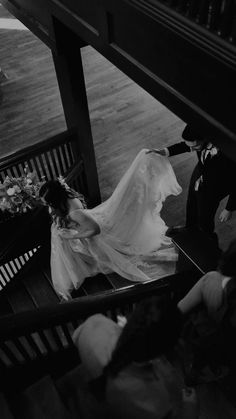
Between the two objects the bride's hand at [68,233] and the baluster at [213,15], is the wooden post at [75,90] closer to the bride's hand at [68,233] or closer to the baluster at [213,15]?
the bride's hand at [68,233]

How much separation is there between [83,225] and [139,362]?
1922 millimetres

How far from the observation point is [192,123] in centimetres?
258

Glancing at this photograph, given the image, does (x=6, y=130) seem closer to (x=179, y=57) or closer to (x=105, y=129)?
(x=105, y=129)

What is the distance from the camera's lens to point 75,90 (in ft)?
15.2

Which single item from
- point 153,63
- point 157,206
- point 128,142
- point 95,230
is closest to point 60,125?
point 128,142

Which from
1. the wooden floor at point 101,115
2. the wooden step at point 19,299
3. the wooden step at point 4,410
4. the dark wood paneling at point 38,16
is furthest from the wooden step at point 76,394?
the dark wood paneling at point 38,16

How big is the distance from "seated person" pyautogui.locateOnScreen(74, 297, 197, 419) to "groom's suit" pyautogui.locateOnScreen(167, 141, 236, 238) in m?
1.81

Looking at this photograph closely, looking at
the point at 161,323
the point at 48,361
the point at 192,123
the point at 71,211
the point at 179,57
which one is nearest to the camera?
the point at 161,323

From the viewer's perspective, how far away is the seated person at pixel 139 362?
1.84 m

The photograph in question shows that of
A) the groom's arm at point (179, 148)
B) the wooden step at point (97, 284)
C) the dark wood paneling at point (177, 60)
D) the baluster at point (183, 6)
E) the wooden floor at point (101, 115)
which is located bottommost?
the wooden floor at point (101, 115)

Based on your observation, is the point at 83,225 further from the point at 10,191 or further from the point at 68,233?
the point at 10,191

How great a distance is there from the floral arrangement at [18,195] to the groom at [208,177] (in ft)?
4.57

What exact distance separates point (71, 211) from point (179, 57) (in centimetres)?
159

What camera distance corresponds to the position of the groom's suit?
3457 mm
